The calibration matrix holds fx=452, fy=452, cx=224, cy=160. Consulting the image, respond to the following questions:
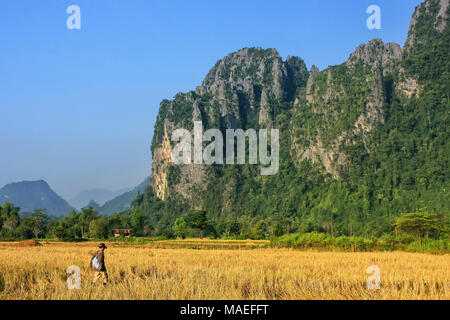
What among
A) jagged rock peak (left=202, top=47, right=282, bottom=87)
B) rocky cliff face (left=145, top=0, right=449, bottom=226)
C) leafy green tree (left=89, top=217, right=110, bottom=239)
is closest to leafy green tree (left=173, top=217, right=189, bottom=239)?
leafy green tree (left=89, top=217, right=110, bottom=239)

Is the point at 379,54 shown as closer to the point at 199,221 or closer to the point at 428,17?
the point at 428,17

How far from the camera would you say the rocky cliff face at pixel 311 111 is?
90.5 meters

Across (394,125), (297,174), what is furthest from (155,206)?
(394,125)

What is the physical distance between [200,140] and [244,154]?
11.9m

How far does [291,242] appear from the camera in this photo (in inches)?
1473

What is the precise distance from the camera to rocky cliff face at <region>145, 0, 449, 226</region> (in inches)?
3563

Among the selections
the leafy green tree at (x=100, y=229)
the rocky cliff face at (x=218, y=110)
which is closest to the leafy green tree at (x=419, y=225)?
the leafy green tree at (x=100, y=229)

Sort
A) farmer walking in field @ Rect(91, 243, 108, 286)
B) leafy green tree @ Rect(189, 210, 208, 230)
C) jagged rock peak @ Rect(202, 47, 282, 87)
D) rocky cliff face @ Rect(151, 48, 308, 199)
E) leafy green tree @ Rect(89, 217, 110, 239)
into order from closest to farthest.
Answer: farmer walking in field @ Rect(91, 243, 108, 286) → leafy green tree @ Rect(89, 217, 110, 239) → leafy green tree @ Rect(189, 210, 208, 230) → rocky cliff face @ Rect(151, 48, 308, 199) → jagged rock peak @ Rect(202, 47, 282, 87)

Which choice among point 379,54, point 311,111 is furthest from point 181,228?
point 379,54

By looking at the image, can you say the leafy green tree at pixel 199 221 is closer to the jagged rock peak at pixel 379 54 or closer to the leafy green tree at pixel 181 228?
the leafy green tree at pixel 181 228

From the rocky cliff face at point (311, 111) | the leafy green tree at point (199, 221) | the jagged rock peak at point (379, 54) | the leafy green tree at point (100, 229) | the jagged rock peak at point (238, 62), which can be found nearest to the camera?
the leafy green tree at point (100, 229)

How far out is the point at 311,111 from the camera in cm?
10538

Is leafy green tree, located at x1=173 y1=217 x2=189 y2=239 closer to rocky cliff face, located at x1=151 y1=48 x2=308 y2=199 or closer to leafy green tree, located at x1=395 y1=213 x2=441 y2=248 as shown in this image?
rocky cliff face, located at x1=151 y1=48 x2=308 y2=199
